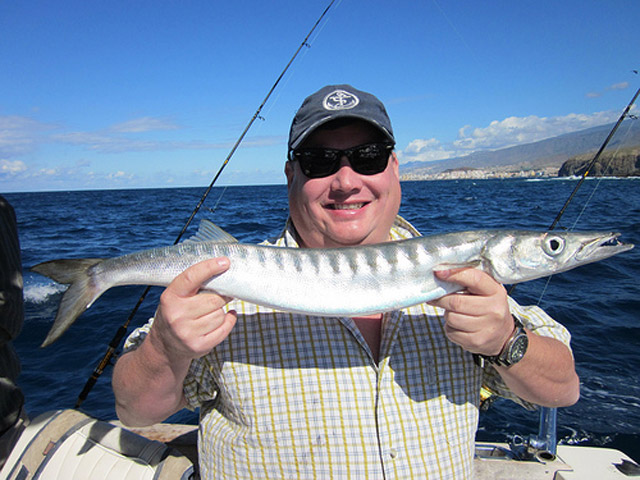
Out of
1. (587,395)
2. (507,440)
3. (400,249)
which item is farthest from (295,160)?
(587,395)

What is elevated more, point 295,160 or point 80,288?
point 295,160

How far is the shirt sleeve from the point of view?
242 centimetres

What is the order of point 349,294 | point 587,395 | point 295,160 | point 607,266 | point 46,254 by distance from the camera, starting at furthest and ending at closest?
point 46,254, point 607,266, point 587,395, point 295,160, point 349,294

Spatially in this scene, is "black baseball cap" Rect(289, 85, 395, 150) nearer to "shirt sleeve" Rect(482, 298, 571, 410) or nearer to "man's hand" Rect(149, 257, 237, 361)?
"man's hand" Rect(149, 257, 237, 361)

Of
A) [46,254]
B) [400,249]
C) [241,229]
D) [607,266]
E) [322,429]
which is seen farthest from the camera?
[241,229]

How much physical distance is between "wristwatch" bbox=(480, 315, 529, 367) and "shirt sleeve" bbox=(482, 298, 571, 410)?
1.38ft

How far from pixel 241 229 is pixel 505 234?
57.5ft

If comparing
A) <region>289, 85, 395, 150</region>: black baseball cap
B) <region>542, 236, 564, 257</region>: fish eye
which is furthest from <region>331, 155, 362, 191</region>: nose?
<region>542, 236, 564, 257</region>: fish eye

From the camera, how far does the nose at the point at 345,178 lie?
2.42 m

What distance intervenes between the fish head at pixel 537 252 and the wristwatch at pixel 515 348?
0.38 meters

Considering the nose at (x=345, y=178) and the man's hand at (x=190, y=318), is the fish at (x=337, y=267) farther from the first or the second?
the nose at (x=345, y=178)

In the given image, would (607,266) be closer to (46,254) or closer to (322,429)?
(322,429)

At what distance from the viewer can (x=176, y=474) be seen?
2617 mm

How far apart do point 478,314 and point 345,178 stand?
1.07m
